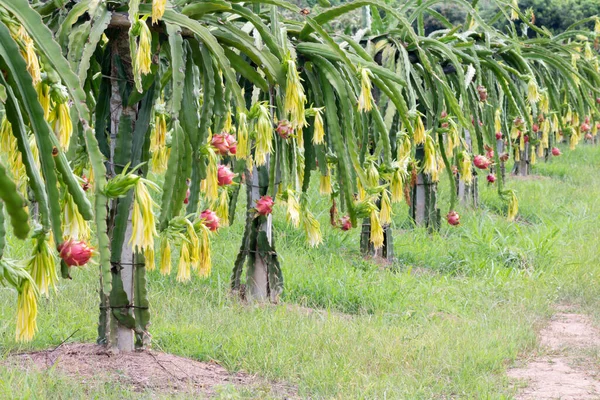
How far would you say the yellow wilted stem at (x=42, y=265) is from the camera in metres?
1.92

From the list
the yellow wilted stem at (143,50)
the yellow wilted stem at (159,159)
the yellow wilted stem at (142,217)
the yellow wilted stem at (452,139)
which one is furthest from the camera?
the yellow wilted stem at (452,139)

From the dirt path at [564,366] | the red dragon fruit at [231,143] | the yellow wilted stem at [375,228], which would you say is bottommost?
the dirt path at [564,366]

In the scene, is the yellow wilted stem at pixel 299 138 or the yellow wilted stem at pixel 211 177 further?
the yellow wilted stem at pixel 299 138

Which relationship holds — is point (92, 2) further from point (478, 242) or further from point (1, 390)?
point (478, 242)

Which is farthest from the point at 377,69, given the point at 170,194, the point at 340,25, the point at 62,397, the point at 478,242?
the point at 340,25

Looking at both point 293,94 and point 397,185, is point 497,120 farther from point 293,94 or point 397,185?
point 293,94

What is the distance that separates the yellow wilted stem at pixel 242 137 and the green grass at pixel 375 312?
0.96m

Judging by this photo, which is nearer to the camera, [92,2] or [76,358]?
[92,2]

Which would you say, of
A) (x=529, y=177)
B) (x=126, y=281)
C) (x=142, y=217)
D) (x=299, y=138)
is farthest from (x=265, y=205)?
(x=529, y=177)

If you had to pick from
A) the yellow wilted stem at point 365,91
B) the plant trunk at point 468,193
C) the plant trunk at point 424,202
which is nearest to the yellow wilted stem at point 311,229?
the yellow wilted stem at point 365,91

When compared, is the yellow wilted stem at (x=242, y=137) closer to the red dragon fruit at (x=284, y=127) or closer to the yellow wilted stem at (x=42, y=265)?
the red dragon fruit at (x=284, y=127)

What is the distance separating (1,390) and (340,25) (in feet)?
35.1

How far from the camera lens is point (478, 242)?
6504mm

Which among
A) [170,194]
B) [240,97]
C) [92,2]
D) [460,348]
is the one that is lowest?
[460,348]
